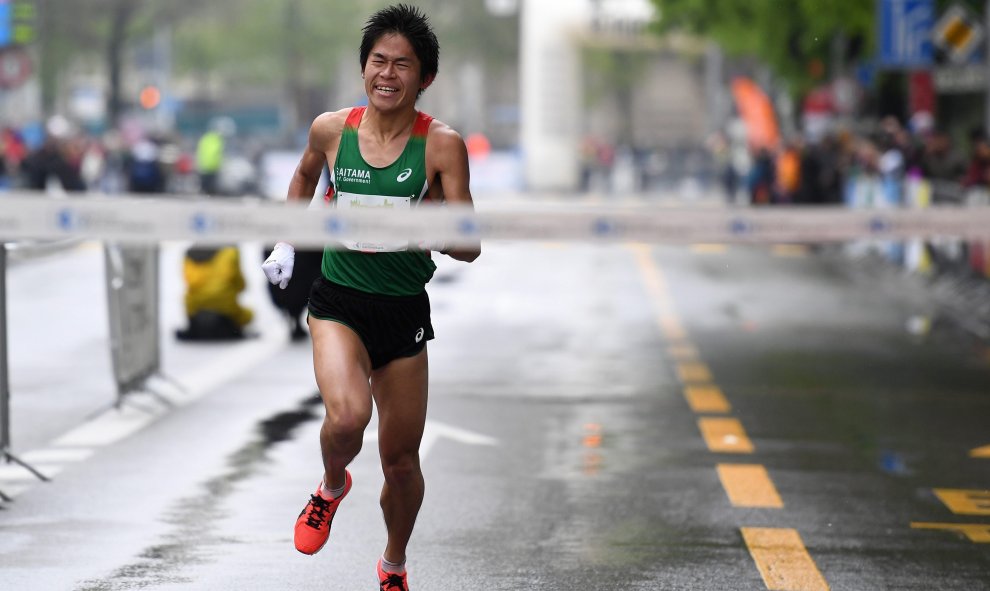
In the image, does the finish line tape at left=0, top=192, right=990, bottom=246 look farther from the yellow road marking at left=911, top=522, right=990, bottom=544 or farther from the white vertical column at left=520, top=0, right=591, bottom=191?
the white vertical column at left=520, top=0, right=591, bottom=191

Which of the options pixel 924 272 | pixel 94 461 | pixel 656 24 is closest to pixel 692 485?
pixel 94 461

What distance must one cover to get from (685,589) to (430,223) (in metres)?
1.51

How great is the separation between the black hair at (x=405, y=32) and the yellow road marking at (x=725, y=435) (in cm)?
413

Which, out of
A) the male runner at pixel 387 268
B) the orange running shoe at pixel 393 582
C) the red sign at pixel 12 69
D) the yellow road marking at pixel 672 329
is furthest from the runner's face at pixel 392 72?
the red sign at pixel 12 69

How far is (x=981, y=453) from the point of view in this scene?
32.3 ft

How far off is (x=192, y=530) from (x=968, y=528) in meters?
2.99

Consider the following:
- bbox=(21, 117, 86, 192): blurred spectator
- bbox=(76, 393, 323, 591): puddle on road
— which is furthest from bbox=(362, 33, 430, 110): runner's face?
bbox=(21, 117, 86, 192): blurred spectator

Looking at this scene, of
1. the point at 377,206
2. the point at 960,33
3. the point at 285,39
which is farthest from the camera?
the point at 285,39

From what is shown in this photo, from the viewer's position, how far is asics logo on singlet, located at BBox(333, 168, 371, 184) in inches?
238

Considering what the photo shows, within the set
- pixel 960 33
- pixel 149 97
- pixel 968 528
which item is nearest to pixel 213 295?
pixel 968 528

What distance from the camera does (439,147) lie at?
19.8 feet

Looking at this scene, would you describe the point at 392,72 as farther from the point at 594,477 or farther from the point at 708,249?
the point at 708,249

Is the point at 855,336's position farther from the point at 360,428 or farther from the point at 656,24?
the point at 656,24

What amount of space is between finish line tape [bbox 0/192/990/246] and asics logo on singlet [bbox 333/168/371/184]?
1.99 feet
